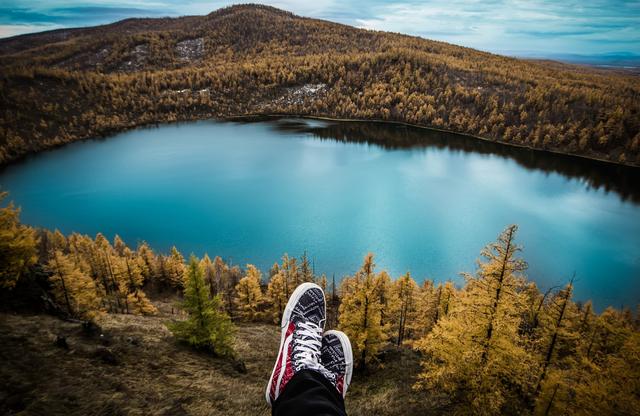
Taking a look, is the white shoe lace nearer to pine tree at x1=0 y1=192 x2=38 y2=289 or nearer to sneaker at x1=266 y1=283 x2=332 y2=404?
sneaker at x1=266 y1=283 x2=332 y2=404

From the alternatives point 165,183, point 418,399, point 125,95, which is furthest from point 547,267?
point 125,95

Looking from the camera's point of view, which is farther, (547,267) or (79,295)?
(547,267)

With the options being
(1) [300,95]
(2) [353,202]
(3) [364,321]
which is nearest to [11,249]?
(3) [364,321]

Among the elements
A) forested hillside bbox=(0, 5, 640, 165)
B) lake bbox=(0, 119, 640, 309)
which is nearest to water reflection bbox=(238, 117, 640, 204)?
lake bbox=(0, 119, 640, 309)

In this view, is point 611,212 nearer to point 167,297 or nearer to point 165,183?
point 167,297

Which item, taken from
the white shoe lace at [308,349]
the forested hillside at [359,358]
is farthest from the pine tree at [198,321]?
the white shoe lace at [308,349]

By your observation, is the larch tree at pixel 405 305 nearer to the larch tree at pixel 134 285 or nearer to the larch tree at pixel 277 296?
the larch tree at pixel 277 296
